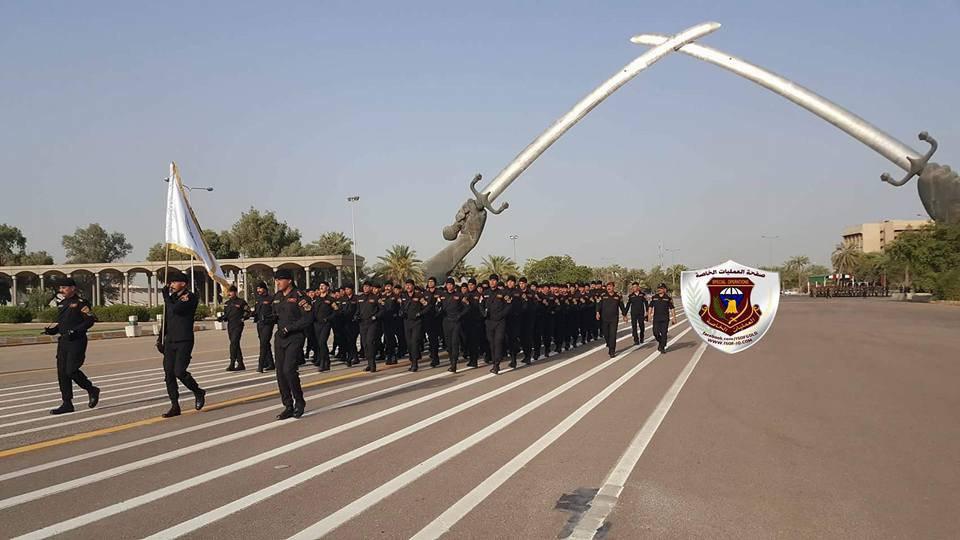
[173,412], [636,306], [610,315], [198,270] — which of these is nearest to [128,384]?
[173,412]

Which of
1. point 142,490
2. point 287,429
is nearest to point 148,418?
point 287,429

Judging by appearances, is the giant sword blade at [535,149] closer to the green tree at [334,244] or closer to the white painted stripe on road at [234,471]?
the white painted stripe on road at [234,471]

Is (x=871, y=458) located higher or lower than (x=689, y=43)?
lower

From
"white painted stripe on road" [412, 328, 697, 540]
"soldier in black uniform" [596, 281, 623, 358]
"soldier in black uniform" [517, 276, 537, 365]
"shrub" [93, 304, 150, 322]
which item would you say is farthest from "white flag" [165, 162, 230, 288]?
"shrub" [93, 304, 150, 322]

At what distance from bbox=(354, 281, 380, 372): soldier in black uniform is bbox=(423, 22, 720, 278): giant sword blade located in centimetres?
964

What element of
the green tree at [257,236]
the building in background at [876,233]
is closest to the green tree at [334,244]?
the green tree at [257,236]

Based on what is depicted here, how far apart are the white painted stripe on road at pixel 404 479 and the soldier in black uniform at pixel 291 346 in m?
2.46

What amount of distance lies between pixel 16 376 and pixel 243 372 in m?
4.54

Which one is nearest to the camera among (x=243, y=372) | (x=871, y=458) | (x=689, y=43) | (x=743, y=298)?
(x=871, y=458)

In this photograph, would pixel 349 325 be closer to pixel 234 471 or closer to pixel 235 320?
pixel 235 320

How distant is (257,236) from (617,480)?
279 ft

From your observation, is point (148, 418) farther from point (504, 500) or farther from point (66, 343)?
point (504, 500)

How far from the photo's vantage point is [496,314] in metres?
14.5

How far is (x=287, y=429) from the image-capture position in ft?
27.2
